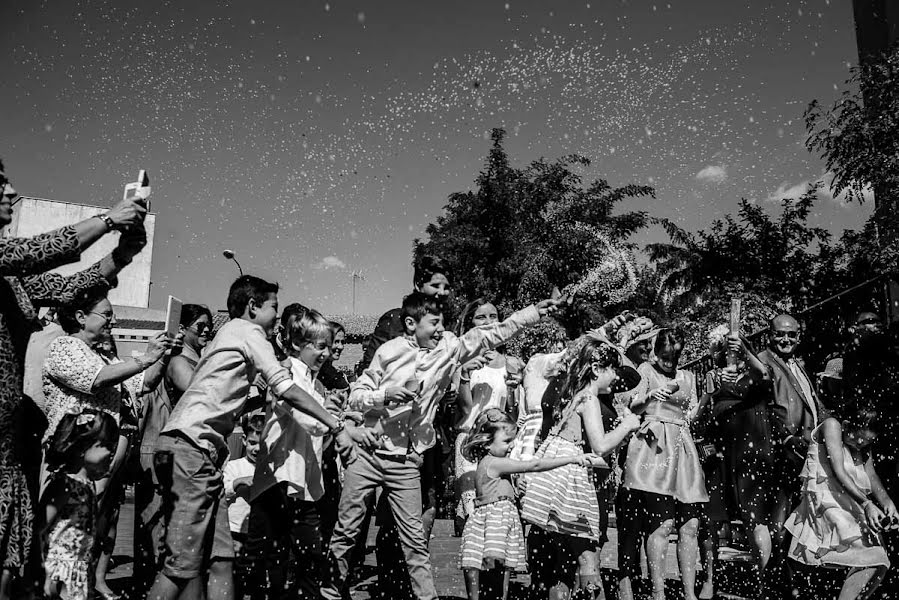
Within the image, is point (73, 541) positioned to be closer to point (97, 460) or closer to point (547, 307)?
point (97, 460)

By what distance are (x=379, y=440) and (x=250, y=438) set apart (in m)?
1.19

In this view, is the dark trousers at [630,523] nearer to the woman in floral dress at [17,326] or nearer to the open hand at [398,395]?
the open hand at [398,395]

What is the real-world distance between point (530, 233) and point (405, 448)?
26.3 metres

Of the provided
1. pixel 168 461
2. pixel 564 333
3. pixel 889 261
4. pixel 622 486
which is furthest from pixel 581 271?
pixel 168 461

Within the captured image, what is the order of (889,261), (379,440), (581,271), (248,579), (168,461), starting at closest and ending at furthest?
(168,461) < (379,440) < (248,579) < (889,261) < (581,271)

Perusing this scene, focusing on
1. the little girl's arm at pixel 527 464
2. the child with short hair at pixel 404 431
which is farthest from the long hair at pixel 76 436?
the little girl's arm at pixel 527 464

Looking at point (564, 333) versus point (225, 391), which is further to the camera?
point (564, 333)

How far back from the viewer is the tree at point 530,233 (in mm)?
28266

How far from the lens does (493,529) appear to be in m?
4.33

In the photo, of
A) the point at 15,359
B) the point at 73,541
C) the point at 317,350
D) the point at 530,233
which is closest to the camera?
the point at 15,359

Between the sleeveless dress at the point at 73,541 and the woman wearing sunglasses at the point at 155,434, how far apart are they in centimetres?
88

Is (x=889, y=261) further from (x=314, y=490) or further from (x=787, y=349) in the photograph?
(x=314, y=490)

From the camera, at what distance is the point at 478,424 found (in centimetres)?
462

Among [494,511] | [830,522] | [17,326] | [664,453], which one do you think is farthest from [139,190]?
[830,522]
